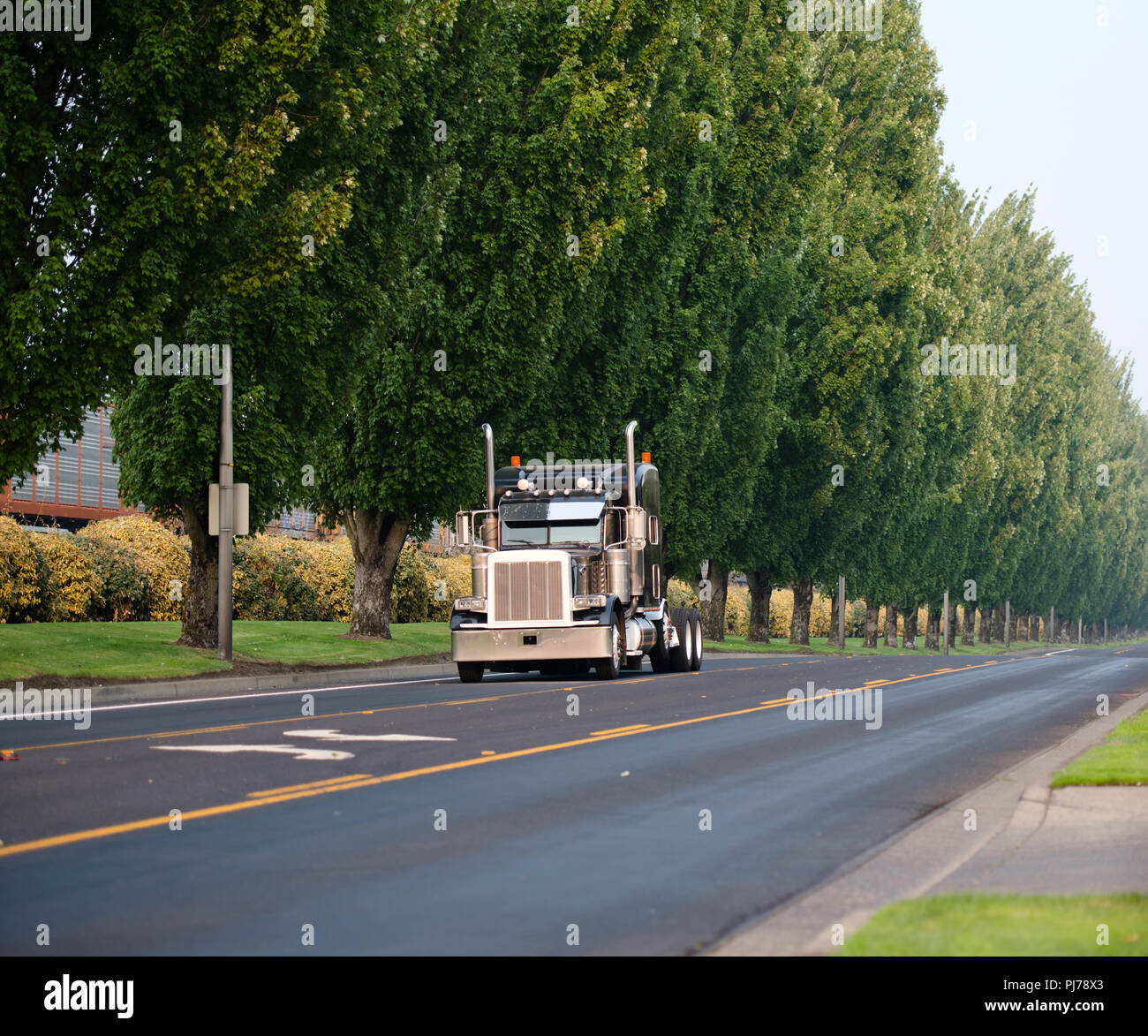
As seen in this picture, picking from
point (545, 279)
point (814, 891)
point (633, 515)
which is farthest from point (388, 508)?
point (814, 891)

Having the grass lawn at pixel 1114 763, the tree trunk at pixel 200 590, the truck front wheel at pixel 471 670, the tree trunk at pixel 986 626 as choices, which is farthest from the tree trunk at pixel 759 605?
the tree trunk at pixel 986 626

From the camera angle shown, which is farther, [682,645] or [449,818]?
[682,645]

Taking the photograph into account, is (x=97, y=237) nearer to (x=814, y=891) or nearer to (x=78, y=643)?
(x=78, y=643)

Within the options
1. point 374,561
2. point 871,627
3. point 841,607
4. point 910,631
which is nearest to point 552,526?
point 374,561

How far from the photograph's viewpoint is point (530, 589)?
27469mm

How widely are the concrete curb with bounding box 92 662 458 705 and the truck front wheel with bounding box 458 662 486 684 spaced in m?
1.71

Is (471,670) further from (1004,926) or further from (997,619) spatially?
(997,619)

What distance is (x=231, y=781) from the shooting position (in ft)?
39.2

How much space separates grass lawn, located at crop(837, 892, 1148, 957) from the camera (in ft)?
20.9

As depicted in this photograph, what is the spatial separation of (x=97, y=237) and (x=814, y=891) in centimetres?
1928

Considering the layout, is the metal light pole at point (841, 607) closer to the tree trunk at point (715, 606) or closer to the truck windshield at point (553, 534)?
the tree trunk at point (715, 606)

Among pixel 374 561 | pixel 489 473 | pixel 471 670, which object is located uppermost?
pixel 489 473

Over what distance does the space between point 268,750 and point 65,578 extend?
21142 millimetres

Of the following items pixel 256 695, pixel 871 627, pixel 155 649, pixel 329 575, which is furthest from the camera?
pixel 871 627
